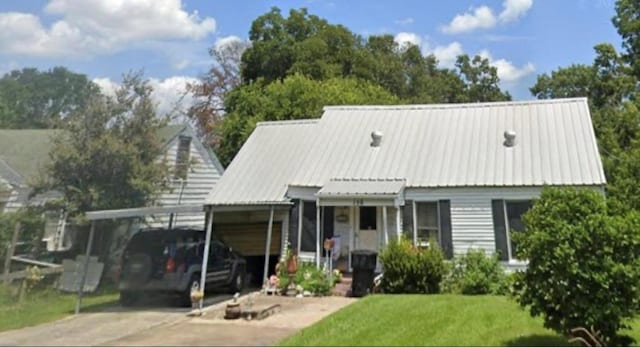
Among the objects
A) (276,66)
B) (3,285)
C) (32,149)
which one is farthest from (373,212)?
(276,66)

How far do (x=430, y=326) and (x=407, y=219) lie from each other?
6.42 metres

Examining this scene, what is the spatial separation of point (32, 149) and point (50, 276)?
18.8 feet

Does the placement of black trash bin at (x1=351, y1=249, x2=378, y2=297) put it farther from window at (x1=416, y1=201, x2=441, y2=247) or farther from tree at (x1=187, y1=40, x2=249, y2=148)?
tree at (x1=187, y1=40, x2=249, y2=148)

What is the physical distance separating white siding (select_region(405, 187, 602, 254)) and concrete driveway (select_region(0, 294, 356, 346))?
4.33 metres

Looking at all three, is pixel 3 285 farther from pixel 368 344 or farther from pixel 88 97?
pixel 368 344

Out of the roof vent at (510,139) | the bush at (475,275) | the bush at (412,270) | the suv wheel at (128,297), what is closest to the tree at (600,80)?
the roof vent at (510,139)

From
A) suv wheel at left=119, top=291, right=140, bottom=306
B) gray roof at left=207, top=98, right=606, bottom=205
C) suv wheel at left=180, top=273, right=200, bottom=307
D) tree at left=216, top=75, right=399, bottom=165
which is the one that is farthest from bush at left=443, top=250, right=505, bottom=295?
tree at left=216, top=75, right=399, bottom=165

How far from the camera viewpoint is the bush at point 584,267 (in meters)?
6.33

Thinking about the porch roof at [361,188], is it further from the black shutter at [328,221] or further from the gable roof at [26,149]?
the gable roof at [26,149]

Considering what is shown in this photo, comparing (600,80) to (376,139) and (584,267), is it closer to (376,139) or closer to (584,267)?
(376,139)

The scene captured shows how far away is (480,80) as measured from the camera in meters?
37.7

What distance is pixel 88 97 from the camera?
16453 millimetres

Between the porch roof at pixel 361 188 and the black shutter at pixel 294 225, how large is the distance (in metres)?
1.25

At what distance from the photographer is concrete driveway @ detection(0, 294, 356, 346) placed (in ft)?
27.6
